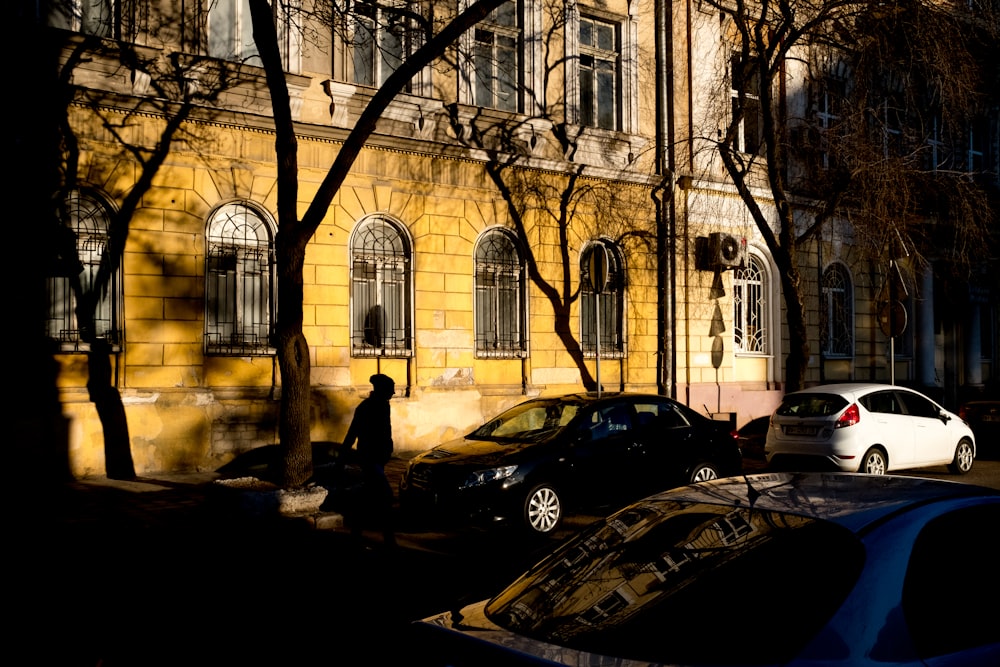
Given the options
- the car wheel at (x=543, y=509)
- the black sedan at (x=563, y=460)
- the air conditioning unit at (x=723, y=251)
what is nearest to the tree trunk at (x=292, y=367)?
the black sedan at (x=563, y=460)

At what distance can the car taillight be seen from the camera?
1380cm

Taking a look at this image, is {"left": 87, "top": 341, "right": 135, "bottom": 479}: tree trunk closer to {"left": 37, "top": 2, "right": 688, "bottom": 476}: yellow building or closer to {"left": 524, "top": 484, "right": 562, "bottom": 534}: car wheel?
{"left": 37, "top": 2, "right": 688, "bottom": 476}: yellow building

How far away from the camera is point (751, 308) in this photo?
21766 millimetres

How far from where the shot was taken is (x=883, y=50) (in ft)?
51.3

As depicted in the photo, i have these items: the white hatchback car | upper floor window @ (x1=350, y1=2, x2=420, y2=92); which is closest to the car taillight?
the white hatchback car

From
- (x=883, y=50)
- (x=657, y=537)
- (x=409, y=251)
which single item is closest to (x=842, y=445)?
(x=883, y=50)

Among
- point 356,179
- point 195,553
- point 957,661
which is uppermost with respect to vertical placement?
point 356,179

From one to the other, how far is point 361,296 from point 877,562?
13.7 m

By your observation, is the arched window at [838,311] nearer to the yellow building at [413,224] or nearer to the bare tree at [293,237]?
the yellow building at [413,224]

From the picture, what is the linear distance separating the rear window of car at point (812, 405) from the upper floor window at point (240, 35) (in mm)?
9952

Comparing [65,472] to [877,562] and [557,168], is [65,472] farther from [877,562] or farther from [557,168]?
[877,562]

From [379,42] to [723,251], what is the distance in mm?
8838

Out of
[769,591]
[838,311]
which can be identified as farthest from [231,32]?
[838,311]

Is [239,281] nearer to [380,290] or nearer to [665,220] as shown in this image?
[380,290]
